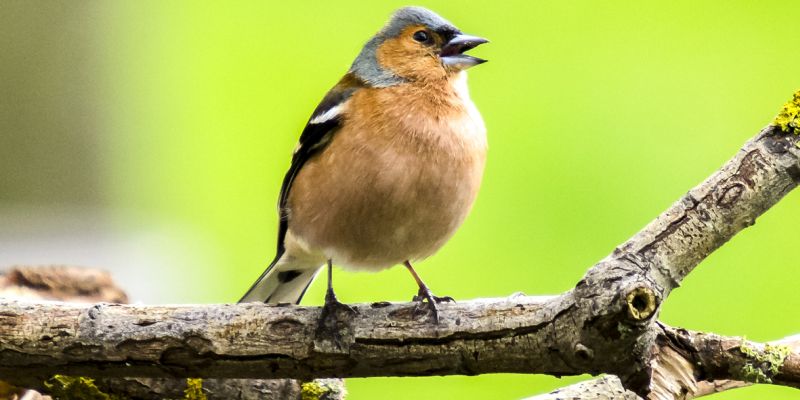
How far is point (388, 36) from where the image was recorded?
4.72 m

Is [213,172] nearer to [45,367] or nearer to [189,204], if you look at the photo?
[189,204]

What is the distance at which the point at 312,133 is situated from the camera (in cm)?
434

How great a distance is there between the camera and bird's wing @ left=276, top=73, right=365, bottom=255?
4.26 meters

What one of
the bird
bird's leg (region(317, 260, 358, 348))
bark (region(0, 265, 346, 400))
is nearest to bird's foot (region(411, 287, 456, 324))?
the bird

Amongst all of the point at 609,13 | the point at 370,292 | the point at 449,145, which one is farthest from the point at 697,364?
the point at 609,13

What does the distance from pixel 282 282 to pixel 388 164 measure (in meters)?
1.05

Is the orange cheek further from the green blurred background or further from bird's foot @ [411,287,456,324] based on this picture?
bird's foot @ [411,287,456,324]

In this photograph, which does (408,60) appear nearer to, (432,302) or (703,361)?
(432,302)

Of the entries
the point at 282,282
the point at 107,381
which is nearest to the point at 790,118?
the point at 282,282

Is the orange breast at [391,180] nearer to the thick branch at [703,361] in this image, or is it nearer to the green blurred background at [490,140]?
the green blurred background at [490,140]

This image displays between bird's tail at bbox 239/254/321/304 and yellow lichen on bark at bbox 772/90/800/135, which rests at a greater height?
bird's tail at bbox 239/254/321/304

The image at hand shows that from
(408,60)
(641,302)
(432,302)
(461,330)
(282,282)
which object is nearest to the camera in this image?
(641,302)

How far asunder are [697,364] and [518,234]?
1911 mm

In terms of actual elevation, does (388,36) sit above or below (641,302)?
above
